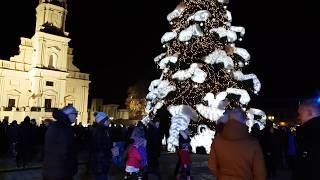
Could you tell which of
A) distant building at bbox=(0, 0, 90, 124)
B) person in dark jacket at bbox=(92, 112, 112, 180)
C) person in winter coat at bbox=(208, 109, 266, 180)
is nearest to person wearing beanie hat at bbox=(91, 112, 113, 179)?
person in dark jacket at bbox=(92, 112, 112, 180)

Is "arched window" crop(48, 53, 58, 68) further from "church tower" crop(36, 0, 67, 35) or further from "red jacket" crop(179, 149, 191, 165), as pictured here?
"red jacket" crop(179, 149, 191, 165)

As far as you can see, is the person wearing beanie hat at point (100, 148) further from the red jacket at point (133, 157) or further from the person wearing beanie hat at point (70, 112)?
the person wearing beanie hat at point (70, 112)

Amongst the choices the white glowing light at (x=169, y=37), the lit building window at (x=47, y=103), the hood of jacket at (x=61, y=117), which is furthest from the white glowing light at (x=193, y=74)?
the lit building window at (x=47, y=103)

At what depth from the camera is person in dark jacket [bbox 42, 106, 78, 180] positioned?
19.4ft

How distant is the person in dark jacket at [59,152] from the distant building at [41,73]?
4980 centimetres

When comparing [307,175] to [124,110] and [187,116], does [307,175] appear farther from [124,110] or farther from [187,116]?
[124,110]

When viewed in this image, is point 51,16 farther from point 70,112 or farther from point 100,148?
point 70,112

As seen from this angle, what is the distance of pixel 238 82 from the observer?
20.3 meters

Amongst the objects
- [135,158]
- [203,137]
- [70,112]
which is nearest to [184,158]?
[135,158]

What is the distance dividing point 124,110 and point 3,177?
64.6 meters

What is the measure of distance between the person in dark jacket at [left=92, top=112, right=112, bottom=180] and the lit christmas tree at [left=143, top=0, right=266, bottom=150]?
1021 centimetres

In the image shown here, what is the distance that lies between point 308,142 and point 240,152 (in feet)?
2.92

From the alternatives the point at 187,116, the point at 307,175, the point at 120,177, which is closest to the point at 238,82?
the point at 187,116

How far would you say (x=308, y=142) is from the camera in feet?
15.6
